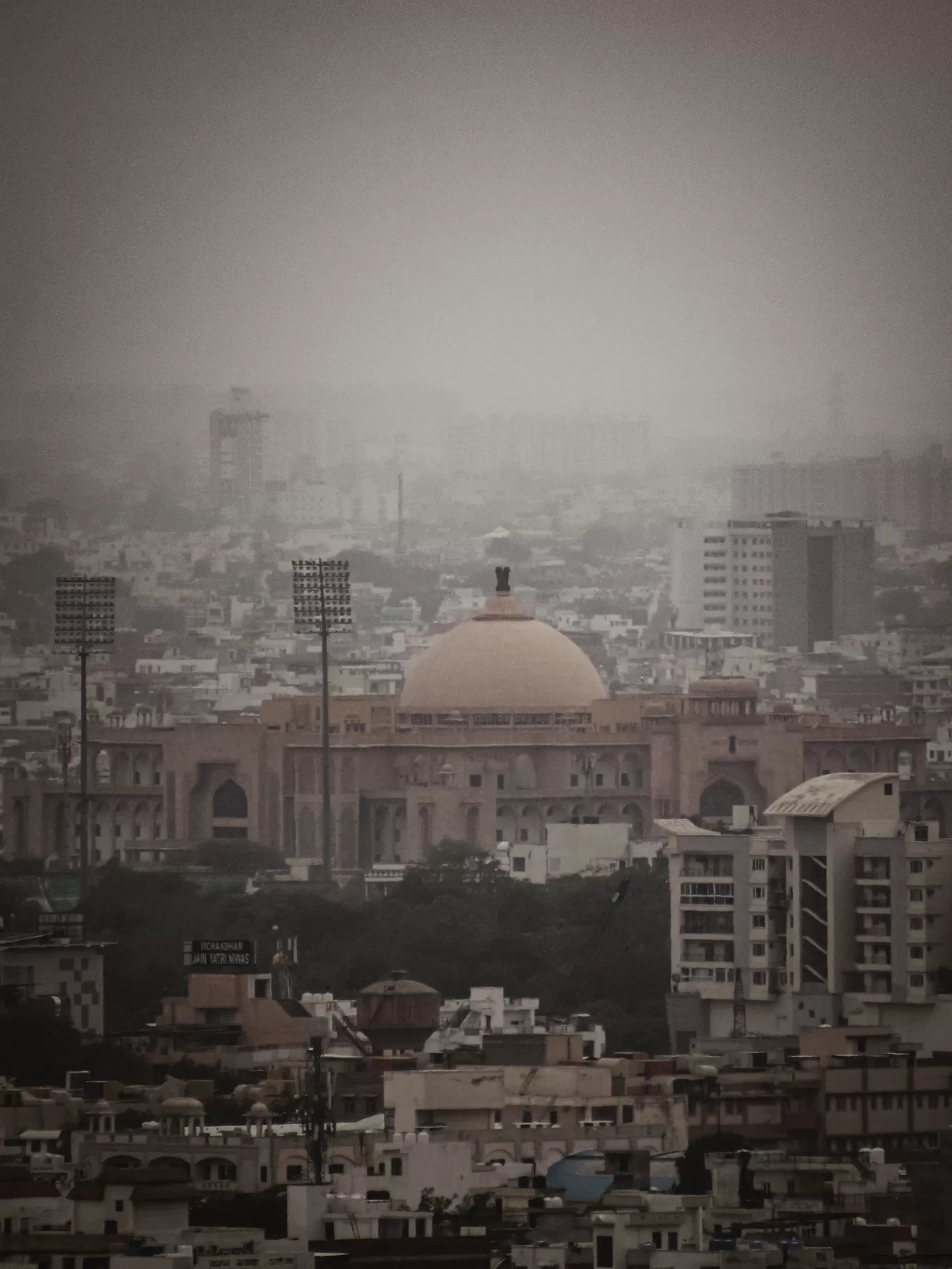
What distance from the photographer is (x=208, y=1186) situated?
52.2m

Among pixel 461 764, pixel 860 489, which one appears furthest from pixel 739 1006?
pixel 860 489

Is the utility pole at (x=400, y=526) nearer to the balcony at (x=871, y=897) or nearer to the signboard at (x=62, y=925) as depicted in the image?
the signboard at (x=62, y=925)

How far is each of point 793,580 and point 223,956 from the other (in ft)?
272

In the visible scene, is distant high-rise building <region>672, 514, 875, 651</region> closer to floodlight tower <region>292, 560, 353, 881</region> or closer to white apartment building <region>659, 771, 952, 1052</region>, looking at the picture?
floodlight tower <region>292, 560, 353, 881</region>

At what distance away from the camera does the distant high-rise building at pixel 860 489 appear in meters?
180

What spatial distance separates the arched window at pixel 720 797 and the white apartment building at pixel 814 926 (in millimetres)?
31327

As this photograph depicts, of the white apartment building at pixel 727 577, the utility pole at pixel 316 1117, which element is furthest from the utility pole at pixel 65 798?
the utility pole at pixel 316 1117

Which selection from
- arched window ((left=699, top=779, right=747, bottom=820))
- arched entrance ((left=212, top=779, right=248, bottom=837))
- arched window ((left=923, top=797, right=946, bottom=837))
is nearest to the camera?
arched window ((left=923, top=797, right=946, bottom=837))

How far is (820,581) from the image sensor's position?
15638 cm

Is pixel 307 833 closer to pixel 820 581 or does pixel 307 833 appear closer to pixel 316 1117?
pixel 316 1117

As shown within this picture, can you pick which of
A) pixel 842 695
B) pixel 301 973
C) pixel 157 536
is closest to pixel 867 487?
pixel 157 536

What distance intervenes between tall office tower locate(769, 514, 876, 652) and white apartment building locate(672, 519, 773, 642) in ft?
1.41

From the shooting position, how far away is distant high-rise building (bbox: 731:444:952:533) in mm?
180125

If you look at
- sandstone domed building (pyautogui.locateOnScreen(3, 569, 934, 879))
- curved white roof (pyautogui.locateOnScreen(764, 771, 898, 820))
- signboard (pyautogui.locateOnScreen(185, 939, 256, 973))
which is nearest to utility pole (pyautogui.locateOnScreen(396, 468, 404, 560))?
sandstone domed building (pyautogui.locateOnScreen(3, 569, 934, 879))
